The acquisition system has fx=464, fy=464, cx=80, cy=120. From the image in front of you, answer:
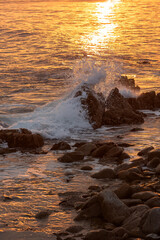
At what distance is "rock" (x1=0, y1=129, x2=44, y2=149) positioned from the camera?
11719 mm

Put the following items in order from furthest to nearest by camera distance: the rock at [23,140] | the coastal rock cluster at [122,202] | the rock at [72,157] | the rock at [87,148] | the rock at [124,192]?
the rock at [23,140] → the rock at [87,148] → the rock at [72,157] → the rock at [124,192] → the coastal rock cluster at [122,202]

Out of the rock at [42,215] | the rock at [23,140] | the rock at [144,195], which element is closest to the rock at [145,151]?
the rock at [23,140]

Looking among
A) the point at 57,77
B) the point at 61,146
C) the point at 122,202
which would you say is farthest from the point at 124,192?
→ the point at 57,77

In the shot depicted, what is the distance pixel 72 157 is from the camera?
34.2 ft

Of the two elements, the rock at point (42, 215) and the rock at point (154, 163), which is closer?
the rock at point (42, 215)

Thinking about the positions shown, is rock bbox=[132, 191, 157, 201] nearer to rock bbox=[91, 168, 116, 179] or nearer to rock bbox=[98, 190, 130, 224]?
rock bbox=[98, 190, 130, 224]

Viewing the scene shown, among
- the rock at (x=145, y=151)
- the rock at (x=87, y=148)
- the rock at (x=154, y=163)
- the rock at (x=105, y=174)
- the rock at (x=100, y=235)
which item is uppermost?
the rock at (x=87, y=148)

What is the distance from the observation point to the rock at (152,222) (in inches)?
258

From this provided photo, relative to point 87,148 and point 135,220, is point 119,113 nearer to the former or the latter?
point 87,148

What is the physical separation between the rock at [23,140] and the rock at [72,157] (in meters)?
1.51

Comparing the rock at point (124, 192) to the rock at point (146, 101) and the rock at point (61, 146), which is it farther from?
the rock at point (146, 101)

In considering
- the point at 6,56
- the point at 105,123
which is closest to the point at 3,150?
the point at 105,123

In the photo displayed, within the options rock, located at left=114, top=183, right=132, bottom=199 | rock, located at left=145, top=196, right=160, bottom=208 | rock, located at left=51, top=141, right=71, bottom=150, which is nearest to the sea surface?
rock, located at left=51, top=141, right=71, bottom=150

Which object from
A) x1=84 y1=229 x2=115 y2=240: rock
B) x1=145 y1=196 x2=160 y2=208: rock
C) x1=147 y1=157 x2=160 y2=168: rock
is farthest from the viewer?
x1=147 y1=157 x2=160 y2=168: rock
